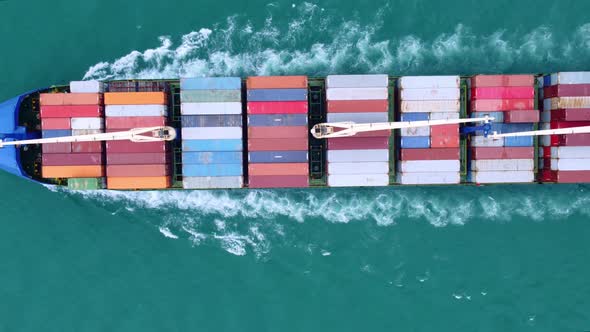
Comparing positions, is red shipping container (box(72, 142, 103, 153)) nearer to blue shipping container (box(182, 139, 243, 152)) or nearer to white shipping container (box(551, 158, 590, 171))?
blue shipping container (box(182, 139, 243, 152))

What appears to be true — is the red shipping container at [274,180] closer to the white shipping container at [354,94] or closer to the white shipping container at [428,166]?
the white shipping container at [354,94]

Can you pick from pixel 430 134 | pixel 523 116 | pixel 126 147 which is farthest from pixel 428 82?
pixel 126 147

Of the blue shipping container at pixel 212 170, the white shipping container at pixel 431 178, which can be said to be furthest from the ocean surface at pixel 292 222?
the blue shipping container at pixel 212 170

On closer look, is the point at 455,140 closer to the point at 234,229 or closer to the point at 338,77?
the point at 338,77

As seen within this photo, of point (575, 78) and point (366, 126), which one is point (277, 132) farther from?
point (575, 78)

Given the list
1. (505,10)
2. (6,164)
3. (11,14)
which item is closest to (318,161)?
(505,10)

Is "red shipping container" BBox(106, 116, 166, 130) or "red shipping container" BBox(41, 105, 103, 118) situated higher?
"red shipping container" BBox(41, 105, 103, 118)

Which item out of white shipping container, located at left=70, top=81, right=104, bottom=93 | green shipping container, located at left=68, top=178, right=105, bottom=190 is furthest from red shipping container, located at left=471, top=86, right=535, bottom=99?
green shipping container, located at left=68, top=178, right=105, bottom=190
